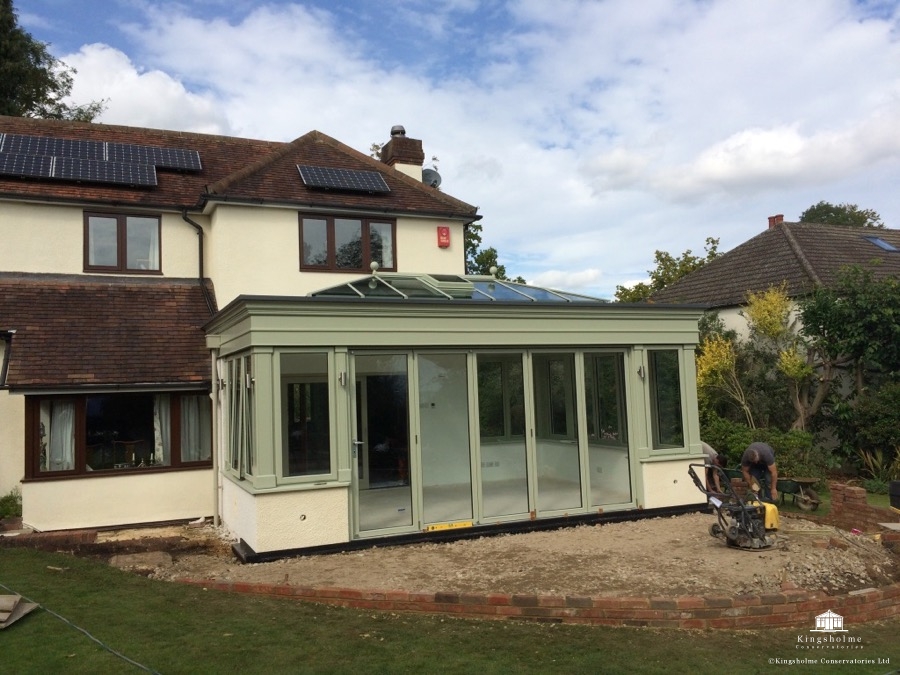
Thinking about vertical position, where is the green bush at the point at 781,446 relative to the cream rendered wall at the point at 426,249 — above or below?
below

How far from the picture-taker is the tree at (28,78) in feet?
83.8

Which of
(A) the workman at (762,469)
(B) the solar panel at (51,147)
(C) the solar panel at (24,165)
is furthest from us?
(B) the solar panel at (51,147)

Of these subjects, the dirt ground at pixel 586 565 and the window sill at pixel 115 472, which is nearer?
the dirt ground at pixel 586 565

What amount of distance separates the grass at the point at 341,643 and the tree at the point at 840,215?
52.5 metres

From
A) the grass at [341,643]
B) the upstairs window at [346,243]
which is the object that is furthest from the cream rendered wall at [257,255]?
the grass at [341,643]

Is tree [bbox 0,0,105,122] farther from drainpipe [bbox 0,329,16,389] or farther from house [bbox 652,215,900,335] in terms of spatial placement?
house [bbox 652,215,900,335]

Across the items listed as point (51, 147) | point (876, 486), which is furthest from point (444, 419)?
point (51, 147)

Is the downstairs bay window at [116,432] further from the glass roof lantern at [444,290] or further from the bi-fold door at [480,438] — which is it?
the bi-fold door at [480,438]

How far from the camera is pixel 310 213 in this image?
46.5ft

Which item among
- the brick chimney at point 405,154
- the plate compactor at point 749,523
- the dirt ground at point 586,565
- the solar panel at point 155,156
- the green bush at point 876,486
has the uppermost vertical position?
the brick chimney at point 405,154

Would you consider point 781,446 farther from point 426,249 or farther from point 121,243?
point 121,243

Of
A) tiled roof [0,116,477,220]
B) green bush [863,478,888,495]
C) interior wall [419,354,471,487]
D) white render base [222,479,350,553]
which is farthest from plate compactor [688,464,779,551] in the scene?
tiled roof [0,116,477,220]

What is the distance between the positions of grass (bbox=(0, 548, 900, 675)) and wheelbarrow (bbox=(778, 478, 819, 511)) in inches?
206

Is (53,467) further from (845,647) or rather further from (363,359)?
(845,647)
